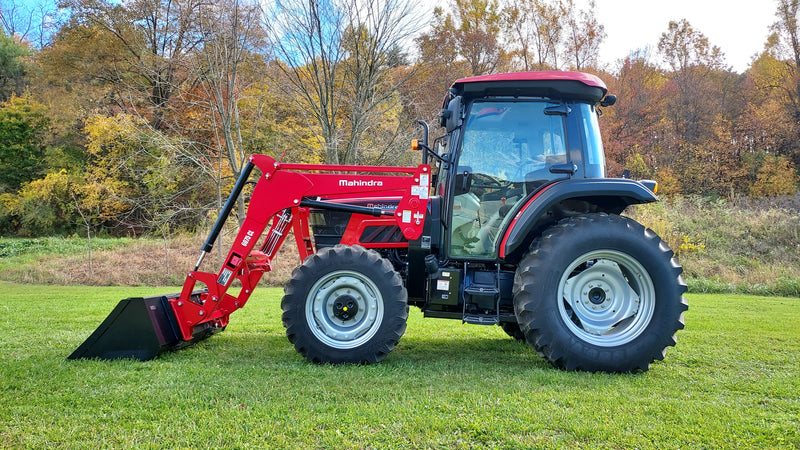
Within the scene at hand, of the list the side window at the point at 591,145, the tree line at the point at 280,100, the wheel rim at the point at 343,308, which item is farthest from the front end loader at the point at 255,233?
the tree line at the point at 280,100

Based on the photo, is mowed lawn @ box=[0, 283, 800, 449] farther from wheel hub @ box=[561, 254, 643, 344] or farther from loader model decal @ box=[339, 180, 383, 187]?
loader model decal @ box=[339, 180, 383, 187]

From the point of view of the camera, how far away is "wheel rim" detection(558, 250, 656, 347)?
13.2 ft

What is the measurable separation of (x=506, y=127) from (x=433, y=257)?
1.31 meters

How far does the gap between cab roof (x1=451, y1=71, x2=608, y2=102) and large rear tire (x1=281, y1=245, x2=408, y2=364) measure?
5.58 ft

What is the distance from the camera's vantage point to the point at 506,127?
434 cm

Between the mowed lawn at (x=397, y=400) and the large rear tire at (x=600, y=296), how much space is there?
20cm

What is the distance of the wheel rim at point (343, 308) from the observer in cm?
413

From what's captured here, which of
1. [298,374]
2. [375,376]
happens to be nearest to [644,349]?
[375,376]

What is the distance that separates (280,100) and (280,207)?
39.7 ft

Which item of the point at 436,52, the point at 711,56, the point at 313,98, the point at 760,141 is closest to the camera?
the point at 313,98

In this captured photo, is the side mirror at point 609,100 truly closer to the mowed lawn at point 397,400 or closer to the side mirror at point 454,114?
the side mirror at point 454,114

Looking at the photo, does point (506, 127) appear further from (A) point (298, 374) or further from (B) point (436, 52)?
(B) point (436, 52)

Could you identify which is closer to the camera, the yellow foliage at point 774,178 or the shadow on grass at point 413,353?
the shadow on grass at point 413,353

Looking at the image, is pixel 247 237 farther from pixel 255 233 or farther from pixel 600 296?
pixel 600 296
